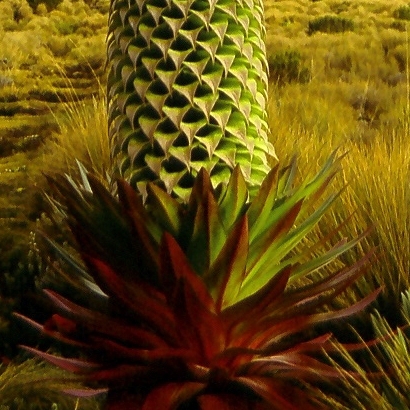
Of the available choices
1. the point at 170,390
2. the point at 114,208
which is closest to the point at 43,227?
the point at 114,208

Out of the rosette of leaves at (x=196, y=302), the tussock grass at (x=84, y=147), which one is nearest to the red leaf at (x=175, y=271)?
the rosette of leaves at (x=196, y=302)

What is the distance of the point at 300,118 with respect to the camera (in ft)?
8.47

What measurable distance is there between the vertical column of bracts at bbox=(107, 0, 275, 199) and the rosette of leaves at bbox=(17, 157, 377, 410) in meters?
0.06

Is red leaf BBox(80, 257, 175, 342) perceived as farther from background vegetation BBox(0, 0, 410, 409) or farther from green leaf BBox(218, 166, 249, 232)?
background vegetation BBox(0, 0, 410, 409)

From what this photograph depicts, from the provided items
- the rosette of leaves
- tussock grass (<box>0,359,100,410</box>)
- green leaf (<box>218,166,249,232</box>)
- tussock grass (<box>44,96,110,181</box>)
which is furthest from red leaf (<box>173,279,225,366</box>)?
tussock grass (<box>44,96,110,181</box>)

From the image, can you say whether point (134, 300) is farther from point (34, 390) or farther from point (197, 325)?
point (34, 390)

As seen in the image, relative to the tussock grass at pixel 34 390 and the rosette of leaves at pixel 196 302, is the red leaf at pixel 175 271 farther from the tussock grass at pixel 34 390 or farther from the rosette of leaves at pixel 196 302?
the tussock grass at pixel 34 390

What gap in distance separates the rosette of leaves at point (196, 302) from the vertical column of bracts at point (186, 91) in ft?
0.21

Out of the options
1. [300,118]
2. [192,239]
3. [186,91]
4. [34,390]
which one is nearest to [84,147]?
[300,118]

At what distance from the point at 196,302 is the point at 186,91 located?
0.30 meters

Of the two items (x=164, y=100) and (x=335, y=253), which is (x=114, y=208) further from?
(x=335, y=253)

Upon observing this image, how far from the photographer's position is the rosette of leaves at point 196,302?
0.92 metres

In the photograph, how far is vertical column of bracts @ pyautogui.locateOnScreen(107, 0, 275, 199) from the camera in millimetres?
1060

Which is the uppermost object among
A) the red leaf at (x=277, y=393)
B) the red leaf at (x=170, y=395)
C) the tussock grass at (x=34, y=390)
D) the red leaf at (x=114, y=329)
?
the red leaf at (x=114, y=329)
